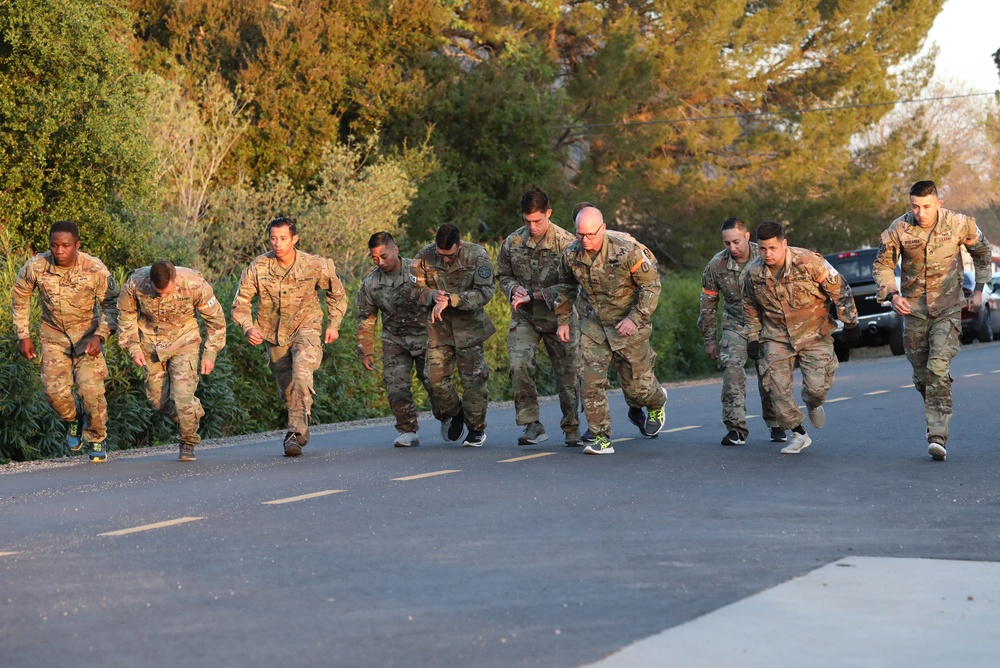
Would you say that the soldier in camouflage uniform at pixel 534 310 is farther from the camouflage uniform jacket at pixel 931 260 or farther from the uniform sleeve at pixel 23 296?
the uniform sleeve at pixel 23 296

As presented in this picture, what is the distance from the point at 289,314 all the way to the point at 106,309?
1.59 meters

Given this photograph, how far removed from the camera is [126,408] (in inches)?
684

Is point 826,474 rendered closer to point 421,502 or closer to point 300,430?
point 421,502

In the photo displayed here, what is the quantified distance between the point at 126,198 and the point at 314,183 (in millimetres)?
9437

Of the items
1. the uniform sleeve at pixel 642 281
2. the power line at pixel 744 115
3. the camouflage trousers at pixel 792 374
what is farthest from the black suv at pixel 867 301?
the uniform sleeve at pixel 642 281

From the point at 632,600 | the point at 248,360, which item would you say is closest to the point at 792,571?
the point at 632,600

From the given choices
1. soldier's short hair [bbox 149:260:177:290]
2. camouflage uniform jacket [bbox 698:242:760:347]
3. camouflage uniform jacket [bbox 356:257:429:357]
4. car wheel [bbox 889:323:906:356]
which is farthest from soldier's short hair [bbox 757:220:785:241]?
car wheel [bbox 889:323:906:356]

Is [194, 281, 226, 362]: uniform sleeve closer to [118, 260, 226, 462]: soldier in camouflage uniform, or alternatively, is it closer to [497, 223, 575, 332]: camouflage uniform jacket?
[118, 260, 226, 462]: soldier in camouflage uniform

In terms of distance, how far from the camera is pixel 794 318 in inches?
520

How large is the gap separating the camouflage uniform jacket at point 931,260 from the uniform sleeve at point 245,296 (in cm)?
530

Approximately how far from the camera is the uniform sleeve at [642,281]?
13.3 m

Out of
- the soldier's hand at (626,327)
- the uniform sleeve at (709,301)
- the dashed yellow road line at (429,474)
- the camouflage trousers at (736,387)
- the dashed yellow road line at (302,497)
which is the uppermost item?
the uniform sleeve at (709,301)

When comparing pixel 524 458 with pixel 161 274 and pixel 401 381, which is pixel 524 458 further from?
pixel 161 274

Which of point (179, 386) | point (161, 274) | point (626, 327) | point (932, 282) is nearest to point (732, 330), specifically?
point (626, 327)
